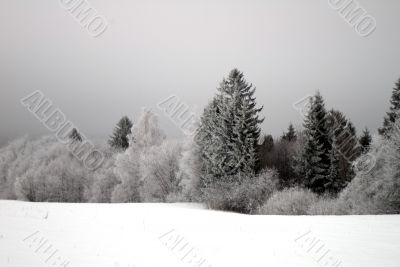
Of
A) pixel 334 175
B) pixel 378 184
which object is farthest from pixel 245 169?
pixel 378 184

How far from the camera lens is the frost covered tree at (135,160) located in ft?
180

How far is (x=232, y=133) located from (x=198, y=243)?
2693cm

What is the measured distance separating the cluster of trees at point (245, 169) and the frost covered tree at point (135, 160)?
142 millimetres

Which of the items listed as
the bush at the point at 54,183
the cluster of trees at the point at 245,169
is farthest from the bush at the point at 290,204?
the bush at the point at 54,183

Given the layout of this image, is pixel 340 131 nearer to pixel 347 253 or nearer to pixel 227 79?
pixel 227 79

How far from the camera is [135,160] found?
5494cm

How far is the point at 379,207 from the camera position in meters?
26.2

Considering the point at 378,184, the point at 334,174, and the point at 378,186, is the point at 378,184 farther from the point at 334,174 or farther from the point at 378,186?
the point at 334,174

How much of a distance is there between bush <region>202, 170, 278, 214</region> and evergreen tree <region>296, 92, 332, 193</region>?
23.1 ft

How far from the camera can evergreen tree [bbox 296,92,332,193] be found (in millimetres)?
40969

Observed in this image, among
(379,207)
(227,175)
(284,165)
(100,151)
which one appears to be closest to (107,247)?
(379,207)

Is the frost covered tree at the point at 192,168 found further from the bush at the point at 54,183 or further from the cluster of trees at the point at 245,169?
the bush at the point at 54,183

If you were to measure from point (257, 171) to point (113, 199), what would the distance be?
82.1 ft

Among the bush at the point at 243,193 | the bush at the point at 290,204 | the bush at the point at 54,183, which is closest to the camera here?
the bush at the point at 290,204
